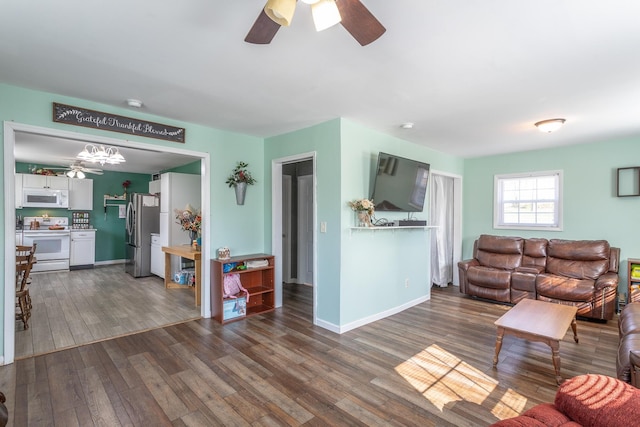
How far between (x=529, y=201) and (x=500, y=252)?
104 centimetres

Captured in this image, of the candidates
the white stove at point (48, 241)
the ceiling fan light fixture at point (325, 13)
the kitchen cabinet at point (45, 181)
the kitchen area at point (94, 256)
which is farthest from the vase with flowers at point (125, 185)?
the ceiling fan light fixture at point (325, 13)

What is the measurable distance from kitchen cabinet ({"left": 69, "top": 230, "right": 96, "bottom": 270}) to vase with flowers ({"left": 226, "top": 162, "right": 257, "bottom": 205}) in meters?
5.24

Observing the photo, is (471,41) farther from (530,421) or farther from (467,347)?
(467,347)

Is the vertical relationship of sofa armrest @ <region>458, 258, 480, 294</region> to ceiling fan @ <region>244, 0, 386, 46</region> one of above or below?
below

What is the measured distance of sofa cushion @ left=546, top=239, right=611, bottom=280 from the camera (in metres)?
4.22

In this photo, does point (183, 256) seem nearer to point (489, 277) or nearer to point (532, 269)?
point (489, 277)

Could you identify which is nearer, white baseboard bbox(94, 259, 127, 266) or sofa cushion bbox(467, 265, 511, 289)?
sofa cushion bbox(467, 265, 511, 289)

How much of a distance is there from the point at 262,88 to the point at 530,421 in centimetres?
275

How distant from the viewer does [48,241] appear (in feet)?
21.9

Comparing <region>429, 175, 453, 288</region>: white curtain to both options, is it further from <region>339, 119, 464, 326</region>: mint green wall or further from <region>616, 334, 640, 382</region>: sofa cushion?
<region>616, 334, 640, 382</region>: sofa cushion

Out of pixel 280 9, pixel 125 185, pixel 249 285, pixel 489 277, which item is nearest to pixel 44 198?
pixel 125 185

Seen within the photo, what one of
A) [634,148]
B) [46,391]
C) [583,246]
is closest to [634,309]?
[583,246]

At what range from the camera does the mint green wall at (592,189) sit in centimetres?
432

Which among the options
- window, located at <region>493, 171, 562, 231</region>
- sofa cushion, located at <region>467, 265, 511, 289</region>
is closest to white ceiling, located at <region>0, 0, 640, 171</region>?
window, located at <region>493, 171, 562, 231</region>
